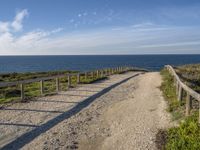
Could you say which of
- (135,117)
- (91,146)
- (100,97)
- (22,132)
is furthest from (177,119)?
(100,97)

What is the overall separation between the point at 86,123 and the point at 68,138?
205 cm

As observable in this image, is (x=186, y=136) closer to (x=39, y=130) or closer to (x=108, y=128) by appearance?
(x=108, y=128)

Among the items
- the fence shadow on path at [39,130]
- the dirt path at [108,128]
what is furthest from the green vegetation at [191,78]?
the fence shadow on path at [39,130]

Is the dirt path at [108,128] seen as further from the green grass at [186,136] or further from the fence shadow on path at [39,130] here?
the green grass at [186,136]

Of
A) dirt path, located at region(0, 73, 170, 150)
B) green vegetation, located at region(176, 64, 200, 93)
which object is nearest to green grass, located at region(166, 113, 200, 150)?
dirt path, located at region(0, 73, 170, 150)

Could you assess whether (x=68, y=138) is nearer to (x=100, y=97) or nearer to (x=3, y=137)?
(x=3, y=137)

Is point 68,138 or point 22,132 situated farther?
point 22,132

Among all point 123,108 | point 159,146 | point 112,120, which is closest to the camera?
point 159,146

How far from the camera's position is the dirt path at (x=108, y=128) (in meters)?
9.15

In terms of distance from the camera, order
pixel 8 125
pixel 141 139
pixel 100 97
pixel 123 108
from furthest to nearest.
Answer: pixel 100 97 → pixel 123 108 → pixel 8 125 → pixel 141 139

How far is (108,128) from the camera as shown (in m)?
11.0

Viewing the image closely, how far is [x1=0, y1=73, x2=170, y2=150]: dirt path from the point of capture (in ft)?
30.0

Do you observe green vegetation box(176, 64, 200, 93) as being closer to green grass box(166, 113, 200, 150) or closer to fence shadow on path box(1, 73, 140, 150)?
fence shadow on path box(1, 73, 140, 150)

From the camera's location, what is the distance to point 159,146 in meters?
8.90
